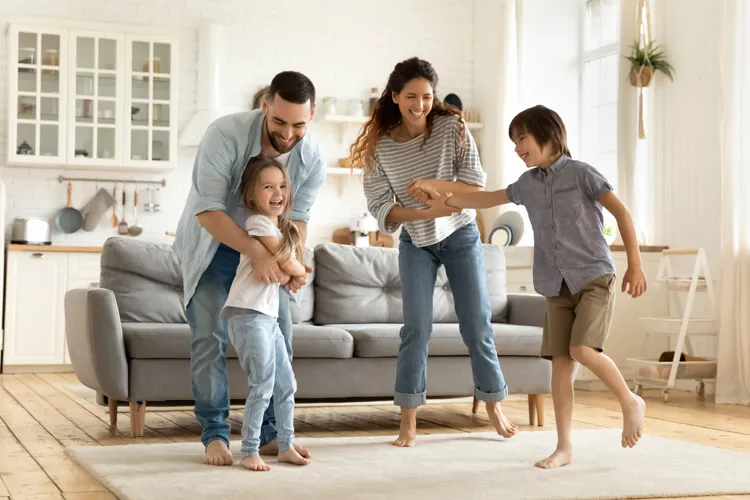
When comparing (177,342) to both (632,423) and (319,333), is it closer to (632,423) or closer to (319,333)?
(319,333)

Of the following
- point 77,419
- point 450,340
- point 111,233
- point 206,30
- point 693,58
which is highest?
point 206,30

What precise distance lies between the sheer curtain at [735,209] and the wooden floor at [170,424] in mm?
251

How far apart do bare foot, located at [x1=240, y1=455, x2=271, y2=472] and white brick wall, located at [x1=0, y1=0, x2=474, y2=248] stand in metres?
4.71

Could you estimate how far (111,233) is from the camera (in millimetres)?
7168

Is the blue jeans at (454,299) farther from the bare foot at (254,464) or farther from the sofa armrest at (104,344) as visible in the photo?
the sofa armrest at (104,344)

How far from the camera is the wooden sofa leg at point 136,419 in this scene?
141 inches

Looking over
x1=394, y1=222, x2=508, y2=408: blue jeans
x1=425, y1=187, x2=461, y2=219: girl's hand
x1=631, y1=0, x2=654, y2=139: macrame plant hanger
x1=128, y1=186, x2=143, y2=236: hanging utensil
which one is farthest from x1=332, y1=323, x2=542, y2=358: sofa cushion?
x1=128, y1=186, x2=143, y2=236: hanging utensil

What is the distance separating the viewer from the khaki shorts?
111 inches

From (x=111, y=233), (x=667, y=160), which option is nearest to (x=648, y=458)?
(x=667, y=160)

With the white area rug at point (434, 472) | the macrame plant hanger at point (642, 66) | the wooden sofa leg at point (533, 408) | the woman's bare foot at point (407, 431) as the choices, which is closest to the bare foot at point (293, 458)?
the white area rug at point (434, 472)

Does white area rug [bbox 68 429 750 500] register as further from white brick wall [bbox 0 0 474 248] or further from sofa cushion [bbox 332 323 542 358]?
white brick wall [bbox 0 0 474 248]

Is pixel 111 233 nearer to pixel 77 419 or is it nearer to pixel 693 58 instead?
pixel 77 419

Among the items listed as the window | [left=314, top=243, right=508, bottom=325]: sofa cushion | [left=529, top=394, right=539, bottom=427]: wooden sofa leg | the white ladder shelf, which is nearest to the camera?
[left=529, top=394, right=539, bottom=427]: wooden sofa leg

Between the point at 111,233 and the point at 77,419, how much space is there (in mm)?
3255
